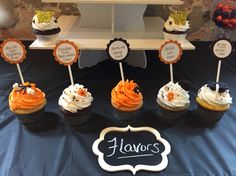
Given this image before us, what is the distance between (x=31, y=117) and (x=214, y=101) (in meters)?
0.69

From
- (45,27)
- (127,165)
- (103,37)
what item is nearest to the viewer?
(127,165)

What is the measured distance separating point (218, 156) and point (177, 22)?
0.61 metres

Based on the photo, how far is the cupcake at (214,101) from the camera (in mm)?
947

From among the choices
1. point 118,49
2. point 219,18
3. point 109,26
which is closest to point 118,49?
point 118,49

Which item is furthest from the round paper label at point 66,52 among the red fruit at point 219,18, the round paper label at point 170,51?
the red fruit at point 219,18

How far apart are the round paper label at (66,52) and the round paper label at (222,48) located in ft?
1.76

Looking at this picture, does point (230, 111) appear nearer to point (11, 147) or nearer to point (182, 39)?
point (182, 39)

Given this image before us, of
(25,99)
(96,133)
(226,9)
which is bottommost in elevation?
(96,133)

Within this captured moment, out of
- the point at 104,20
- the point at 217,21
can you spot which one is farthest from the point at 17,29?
the point at 217,21

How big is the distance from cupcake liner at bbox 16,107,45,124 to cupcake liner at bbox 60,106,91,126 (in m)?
0.09

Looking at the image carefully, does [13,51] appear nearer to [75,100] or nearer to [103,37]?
[75,100]

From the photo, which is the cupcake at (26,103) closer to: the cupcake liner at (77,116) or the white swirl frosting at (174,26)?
the cupcake liner at (77,116)

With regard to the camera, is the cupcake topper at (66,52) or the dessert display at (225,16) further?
the dessert display at (225,16)

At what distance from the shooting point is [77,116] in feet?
3.05
